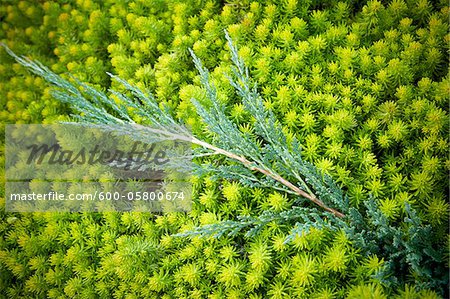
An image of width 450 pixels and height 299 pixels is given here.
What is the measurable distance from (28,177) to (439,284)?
1.80 m

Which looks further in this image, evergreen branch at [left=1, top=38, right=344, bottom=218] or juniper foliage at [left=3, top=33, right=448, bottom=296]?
evergreen branch at [left=1, top=38, right=344, bottom=218]

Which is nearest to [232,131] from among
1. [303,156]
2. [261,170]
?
[261,170]

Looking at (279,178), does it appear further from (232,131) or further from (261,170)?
(232,131)

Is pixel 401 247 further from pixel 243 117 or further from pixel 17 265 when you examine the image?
pixel 17 265

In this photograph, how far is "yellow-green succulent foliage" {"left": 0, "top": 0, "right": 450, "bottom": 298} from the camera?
1.41 metres

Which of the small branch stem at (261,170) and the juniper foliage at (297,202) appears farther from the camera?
the small branch stem at (261,170)

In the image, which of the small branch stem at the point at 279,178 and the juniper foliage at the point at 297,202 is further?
the small branch stem at the point at 279,178

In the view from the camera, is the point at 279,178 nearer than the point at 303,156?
Yes

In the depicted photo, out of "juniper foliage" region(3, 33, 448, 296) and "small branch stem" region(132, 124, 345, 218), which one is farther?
"small branch stem" region(132, 124, 345, 218)

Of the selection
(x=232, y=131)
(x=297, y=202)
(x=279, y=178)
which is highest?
(x=232, y=131)

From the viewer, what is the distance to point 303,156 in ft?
5.29

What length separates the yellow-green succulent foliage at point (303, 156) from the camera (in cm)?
141

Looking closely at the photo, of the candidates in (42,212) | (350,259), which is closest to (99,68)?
(42,212)

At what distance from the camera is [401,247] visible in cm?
140
